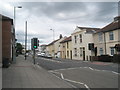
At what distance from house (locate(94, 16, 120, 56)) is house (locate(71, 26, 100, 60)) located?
1847 millimetres

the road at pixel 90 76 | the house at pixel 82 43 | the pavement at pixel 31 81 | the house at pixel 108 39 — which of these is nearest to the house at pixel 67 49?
the house at pixel 82 43

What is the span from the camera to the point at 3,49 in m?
25.1

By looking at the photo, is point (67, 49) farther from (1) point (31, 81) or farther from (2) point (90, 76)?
(1) point (31, 81)

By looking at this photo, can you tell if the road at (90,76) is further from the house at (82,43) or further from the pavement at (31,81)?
the house at (82,43)

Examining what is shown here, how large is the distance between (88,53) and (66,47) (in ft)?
52.4

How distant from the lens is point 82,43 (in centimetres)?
4206

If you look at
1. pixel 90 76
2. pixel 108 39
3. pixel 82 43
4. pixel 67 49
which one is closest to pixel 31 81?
pixel 90 76

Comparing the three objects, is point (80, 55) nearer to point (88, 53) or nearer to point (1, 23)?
point (88, 53)

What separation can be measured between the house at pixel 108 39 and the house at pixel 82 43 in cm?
185

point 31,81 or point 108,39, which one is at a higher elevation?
point 108,39

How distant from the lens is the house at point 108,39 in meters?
31.2

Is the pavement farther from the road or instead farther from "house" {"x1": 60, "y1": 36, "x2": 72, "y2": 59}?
"house" {"x1": 60, "y1": 36, "x2": 72, "y2": 59}

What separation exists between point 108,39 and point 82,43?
31.1 ft

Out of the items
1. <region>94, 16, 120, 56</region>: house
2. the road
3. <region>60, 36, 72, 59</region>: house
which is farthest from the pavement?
<region>60, 36, 72, 59</region>: house
